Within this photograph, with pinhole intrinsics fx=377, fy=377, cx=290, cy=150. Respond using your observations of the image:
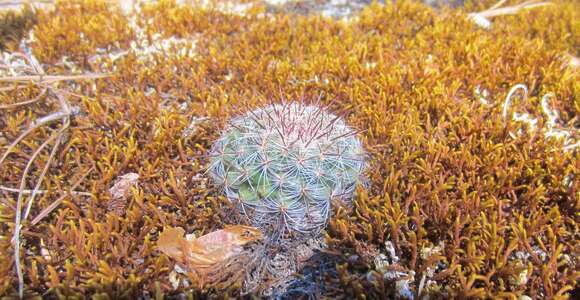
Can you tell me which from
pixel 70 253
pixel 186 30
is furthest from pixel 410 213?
pixel 186 30

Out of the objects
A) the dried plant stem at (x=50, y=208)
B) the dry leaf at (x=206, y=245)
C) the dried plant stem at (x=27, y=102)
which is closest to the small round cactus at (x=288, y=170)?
the dry leaf at (x=206, y=245)

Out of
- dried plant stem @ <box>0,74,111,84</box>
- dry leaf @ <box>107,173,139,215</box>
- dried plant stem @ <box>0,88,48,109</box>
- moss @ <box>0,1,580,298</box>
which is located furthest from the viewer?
dried plant stem @ <box>0,74,111,84</box>

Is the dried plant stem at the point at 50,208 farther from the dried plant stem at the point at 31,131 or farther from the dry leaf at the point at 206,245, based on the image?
the dry leaf at the point at 206,245

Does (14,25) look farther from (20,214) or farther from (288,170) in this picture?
(288,170)

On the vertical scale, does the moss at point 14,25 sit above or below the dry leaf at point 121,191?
above

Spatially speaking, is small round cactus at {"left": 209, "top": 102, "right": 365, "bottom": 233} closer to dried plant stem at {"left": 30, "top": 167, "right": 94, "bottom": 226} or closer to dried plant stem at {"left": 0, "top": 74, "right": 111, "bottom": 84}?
dried plant stem at {"left": 30, "top": 167, "right": 94, "bottom": 226}

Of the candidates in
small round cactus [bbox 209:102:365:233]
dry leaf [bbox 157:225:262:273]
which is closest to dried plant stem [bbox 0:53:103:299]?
dry leaf [bbox 157:225:262:273]
